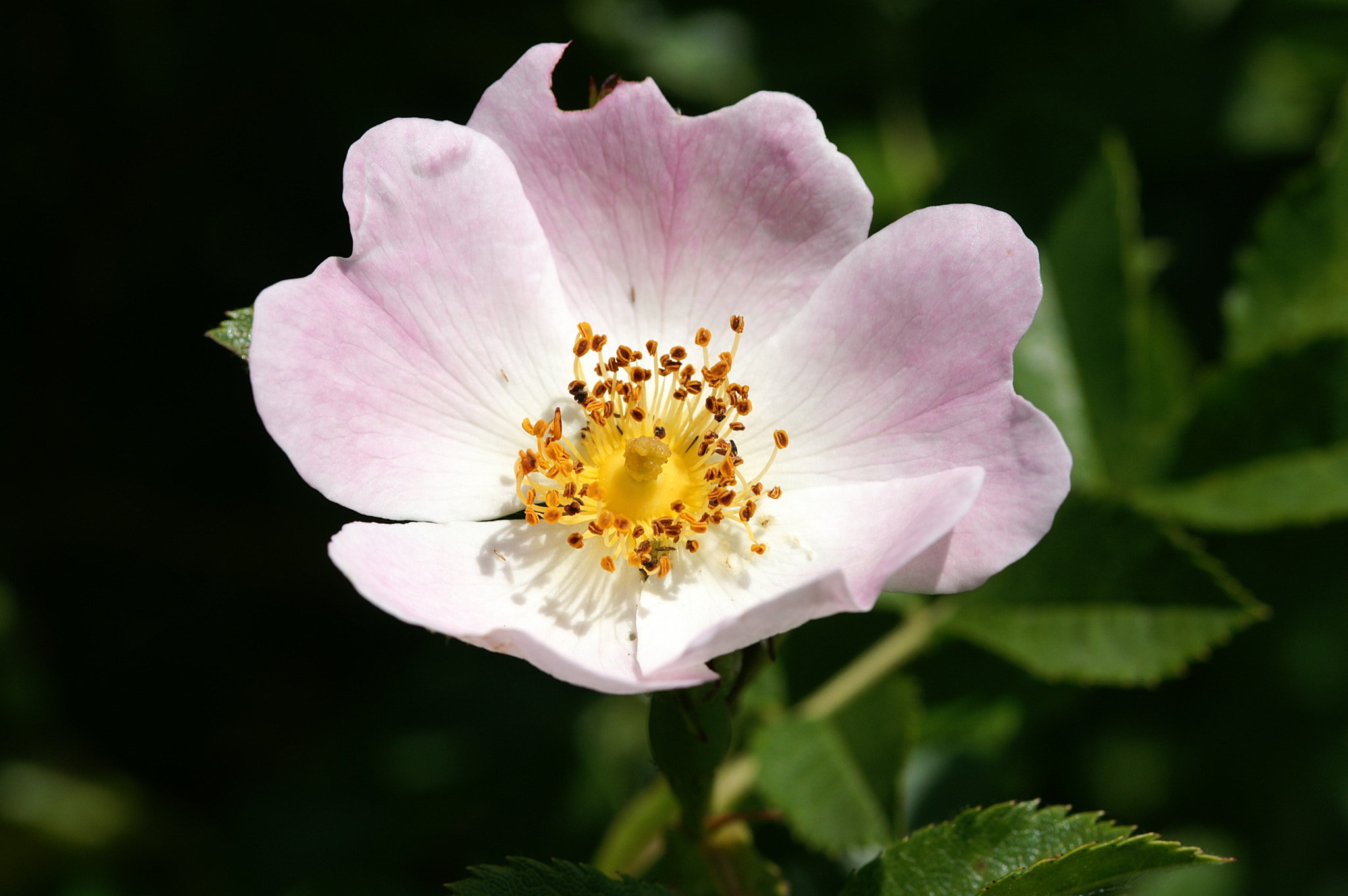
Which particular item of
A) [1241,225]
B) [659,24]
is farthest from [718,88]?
[1241,225]

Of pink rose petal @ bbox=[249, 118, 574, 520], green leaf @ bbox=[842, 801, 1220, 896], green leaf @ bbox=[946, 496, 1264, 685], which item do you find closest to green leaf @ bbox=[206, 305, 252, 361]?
pink rose petal @ bbox=[249, 118, 574, 520]

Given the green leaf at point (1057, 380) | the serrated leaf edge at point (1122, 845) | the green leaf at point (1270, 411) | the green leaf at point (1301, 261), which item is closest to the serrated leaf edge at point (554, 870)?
the serrated leaf edge at point (1122, 845)

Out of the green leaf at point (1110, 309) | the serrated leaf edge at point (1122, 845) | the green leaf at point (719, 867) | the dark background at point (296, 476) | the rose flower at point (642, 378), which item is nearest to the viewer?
the serrated leaf edge at point (1122, 845)

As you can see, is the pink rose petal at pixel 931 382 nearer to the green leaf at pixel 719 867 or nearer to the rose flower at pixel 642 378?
the rose flower at pixel 642 378

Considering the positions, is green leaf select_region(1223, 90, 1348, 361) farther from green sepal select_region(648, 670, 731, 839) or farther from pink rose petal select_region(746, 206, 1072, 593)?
green sepal select_region(648, 670, 731, 839)

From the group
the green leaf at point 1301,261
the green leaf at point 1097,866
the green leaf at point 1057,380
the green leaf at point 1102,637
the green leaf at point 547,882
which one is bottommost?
the green leaf at point 1097,866

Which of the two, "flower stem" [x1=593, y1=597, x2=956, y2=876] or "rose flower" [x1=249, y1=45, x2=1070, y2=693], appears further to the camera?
"flower stem" [x1=593, y1=597, x2=956, y2=876]

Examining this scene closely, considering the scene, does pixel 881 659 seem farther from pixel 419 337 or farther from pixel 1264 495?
pixel 419 337
